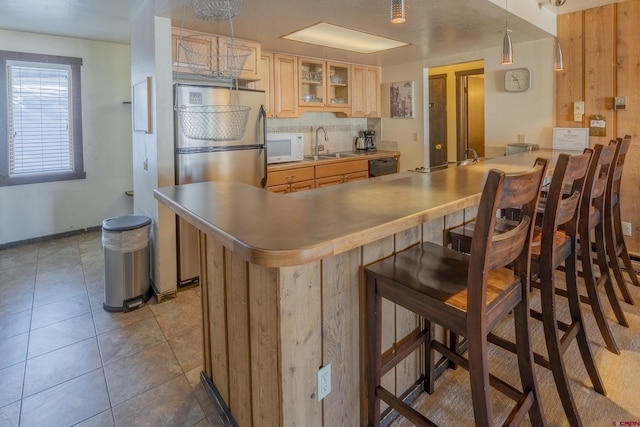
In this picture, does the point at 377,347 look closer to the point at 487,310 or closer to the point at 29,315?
the point at 487,310

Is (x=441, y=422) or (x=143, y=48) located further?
(x=143, y=48)

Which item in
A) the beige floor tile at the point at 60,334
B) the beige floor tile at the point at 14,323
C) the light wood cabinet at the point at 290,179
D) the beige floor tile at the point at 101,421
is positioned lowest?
the beige floor tile at the point at 101,421

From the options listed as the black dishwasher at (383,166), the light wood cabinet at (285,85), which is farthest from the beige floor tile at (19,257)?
the black dishwasher at (383,166)

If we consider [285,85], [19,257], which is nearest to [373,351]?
[285,85]

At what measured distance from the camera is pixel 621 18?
127 inches

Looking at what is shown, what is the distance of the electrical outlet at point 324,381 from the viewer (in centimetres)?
134

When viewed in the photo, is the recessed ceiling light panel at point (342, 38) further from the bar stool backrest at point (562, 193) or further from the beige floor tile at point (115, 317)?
the beige floor tile at point (115, 317)

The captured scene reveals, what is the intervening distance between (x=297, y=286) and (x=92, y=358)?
1.71 m

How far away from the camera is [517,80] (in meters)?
3.90

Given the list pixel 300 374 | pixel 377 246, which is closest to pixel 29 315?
pixel 300 374

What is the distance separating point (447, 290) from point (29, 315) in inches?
116

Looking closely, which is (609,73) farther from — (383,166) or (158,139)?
(158,139)

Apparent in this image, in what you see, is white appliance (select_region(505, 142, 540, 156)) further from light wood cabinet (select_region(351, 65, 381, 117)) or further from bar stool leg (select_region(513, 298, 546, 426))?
bar stool leg (select_region(513, 298, 546, 426))

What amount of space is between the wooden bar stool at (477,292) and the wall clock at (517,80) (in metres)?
3.08
